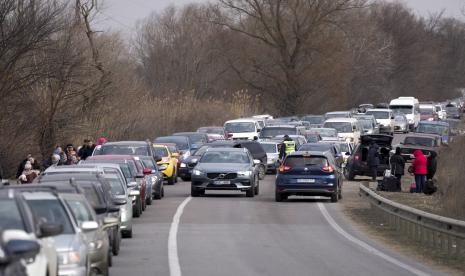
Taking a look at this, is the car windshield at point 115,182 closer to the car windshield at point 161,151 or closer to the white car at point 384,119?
the car windshield at point 161,151

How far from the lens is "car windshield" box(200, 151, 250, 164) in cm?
3700

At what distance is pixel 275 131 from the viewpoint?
58844mm

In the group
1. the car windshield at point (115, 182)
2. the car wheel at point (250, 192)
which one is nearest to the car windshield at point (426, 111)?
the car wheel at point (250, 192)

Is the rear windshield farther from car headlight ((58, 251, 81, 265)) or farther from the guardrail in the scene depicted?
car headlight ((58, 251, 81, 265))

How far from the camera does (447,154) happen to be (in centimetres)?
3466

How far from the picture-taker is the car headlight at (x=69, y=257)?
43.2 feet

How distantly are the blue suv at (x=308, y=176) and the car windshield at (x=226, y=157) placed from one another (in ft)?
9.19

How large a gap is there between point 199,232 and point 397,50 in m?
119

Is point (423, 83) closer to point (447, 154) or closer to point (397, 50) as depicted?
point (397, 50)

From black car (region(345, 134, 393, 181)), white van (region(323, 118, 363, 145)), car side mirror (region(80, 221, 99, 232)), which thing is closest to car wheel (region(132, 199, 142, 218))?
car side mirror (region(80, 221, 99, 232))

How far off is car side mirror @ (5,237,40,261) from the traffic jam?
0.03 feet

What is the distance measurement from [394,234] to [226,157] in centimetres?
1258

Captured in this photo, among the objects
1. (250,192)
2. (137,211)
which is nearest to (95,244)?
(137,211)

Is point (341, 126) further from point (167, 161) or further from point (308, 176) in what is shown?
point (308, 176)
